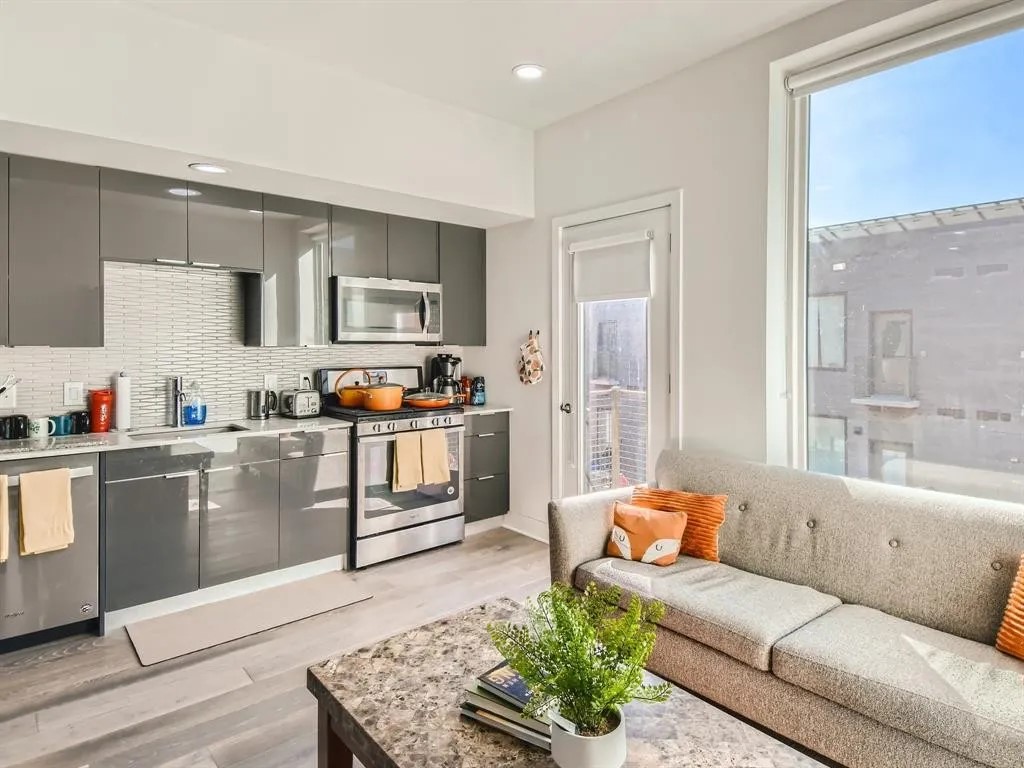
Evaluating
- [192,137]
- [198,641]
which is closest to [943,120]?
[192,137]

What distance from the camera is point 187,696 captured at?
7.72ft

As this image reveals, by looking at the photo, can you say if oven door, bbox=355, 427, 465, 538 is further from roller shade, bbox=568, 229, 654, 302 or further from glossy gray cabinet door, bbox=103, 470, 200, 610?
roller shade, bbox=568, 229, 654, 302

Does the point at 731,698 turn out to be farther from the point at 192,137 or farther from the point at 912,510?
the point at 192,137

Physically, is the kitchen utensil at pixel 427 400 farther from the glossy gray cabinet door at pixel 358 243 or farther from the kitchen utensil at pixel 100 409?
the kitchen utensil at pixel 100 409

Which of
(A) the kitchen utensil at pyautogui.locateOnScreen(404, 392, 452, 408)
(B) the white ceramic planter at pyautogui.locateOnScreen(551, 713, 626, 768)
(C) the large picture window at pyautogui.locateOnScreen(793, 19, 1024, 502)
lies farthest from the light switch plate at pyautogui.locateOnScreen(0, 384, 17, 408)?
(C) the large picture window at pyautogui.locateOnScreen(793, 19, 1024, 502)

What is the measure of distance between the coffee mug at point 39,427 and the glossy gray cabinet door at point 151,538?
55cm

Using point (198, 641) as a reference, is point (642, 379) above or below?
above

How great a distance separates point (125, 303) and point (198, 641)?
1874 mm

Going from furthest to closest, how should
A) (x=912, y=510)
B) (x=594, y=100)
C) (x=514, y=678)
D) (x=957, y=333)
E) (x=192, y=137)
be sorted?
1. (x=594, y=100)
2. (x=192, y=137)
3. (x=957, y=333)
4. (x=912, y=510)
5. (x=514, y=678)

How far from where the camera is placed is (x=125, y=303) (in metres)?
3.34

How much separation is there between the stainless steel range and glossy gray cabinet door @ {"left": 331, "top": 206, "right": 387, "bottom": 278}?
2.44 ft

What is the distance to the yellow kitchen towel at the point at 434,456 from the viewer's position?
3.91 m

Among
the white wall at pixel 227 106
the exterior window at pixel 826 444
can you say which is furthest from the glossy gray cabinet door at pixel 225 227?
the exterior window at pixel 826 444

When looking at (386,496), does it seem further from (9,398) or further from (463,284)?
(9,398)
